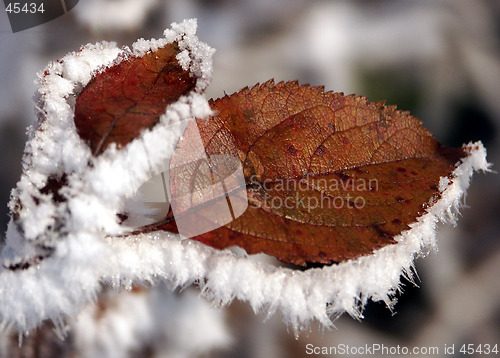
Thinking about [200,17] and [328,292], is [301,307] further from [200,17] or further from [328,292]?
[200,17]

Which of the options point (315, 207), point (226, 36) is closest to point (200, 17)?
point (226, 36)

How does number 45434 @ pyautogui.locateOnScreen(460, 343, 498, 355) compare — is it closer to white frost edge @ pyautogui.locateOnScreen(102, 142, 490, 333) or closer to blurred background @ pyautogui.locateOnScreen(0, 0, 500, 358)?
blurred background @ pyautogui.locateOnScreen(0, 0, 500, 358)

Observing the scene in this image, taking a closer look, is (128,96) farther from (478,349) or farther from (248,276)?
(478,349)

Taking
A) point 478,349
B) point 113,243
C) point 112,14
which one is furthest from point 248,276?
point 112,14

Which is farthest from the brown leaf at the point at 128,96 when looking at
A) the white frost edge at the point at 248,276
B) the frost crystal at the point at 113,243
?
the white frost edge at the point at 248,276

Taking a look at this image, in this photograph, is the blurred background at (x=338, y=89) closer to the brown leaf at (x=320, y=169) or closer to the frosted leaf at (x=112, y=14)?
the frosted leaf at (x=112, y=14)

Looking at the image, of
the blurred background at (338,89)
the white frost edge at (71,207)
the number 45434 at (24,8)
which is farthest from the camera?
the number 45434 at (24,8)

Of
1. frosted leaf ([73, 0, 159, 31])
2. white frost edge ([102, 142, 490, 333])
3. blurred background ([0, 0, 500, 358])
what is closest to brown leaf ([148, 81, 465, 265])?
white frost edge ([102, 142, 490, 333])
